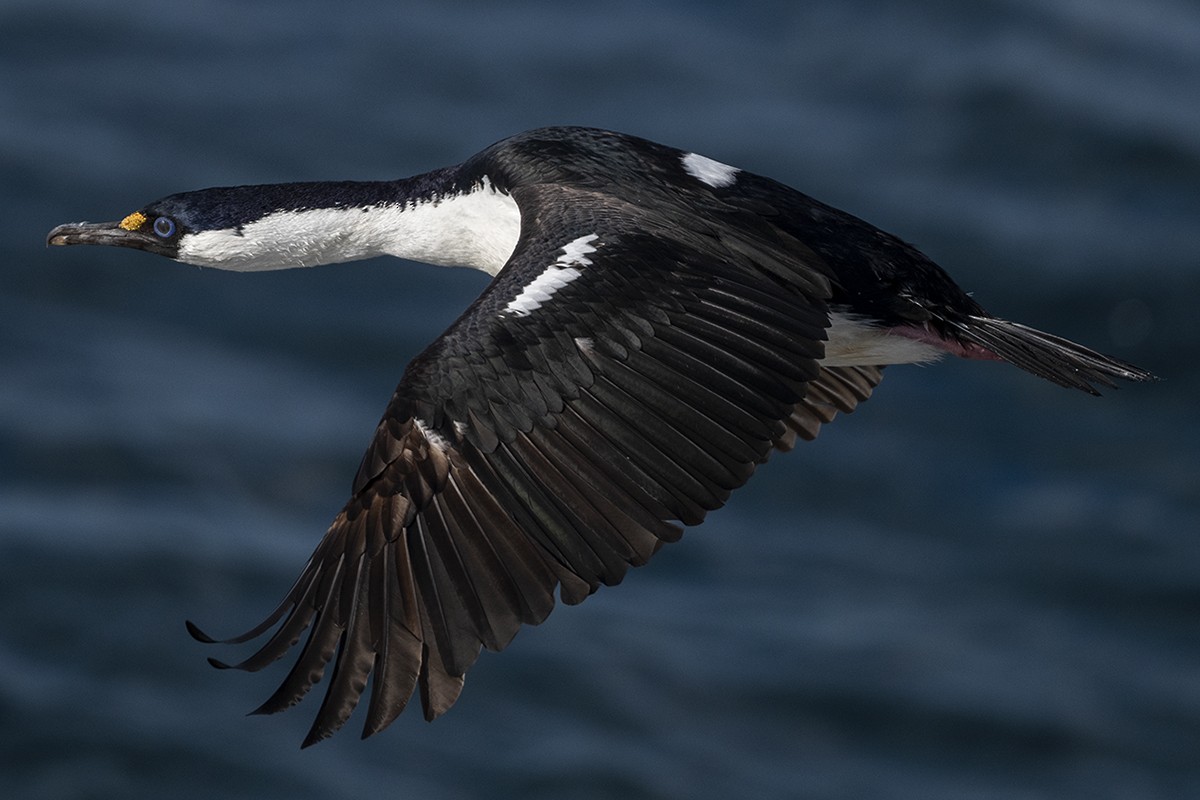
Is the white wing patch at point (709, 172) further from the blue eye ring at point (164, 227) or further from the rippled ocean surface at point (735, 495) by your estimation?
the rippled ocean surface at point (735, 495)

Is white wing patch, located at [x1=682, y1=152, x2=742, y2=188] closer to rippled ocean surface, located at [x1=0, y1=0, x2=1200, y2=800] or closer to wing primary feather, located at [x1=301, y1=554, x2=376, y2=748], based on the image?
wing primary feather, located at [x1=301, y1=554, x2=376, y2=748]

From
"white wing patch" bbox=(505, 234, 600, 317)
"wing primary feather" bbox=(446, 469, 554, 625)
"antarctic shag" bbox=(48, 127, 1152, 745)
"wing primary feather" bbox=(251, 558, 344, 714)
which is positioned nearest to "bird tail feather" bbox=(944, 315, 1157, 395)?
"antarctic shag" bbox=(48, 127, 1152, 745)

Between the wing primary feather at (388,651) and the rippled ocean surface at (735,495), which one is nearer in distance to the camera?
the wing primary feather at (388,651)

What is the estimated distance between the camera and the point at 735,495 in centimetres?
1334

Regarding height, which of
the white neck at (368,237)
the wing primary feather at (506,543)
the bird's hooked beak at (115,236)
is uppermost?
the white neck at (368,237)

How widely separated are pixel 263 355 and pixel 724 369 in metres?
7.18

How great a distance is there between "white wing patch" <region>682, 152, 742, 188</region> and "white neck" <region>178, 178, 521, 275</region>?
73cm

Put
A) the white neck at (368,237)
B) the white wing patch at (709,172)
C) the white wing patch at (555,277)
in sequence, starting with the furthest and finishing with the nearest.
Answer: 1. the white neck at (368,237)
2. the white wing patch at (709,172)
3. the white wing patch at (555,277)

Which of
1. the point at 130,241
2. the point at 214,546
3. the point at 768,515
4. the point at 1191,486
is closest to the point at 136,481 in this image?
the point at 214,546

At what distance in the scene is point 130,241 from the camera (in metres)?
8.48

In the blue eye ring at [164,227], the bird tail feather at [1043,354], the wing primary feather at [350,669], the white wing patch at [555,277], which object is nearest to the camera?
the wing primary feather at [350,669]

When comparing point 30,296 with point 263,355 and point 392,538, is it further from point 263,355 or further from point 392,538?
point 392,538

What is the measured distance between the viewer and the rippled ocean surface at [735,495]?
12.6m

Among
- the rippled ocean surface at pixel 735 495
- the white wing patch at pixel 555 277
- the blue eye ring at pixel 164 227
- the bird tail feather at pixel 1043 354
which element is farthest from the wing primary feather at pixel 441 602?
the rippled ocean surface at pixel 735 495
